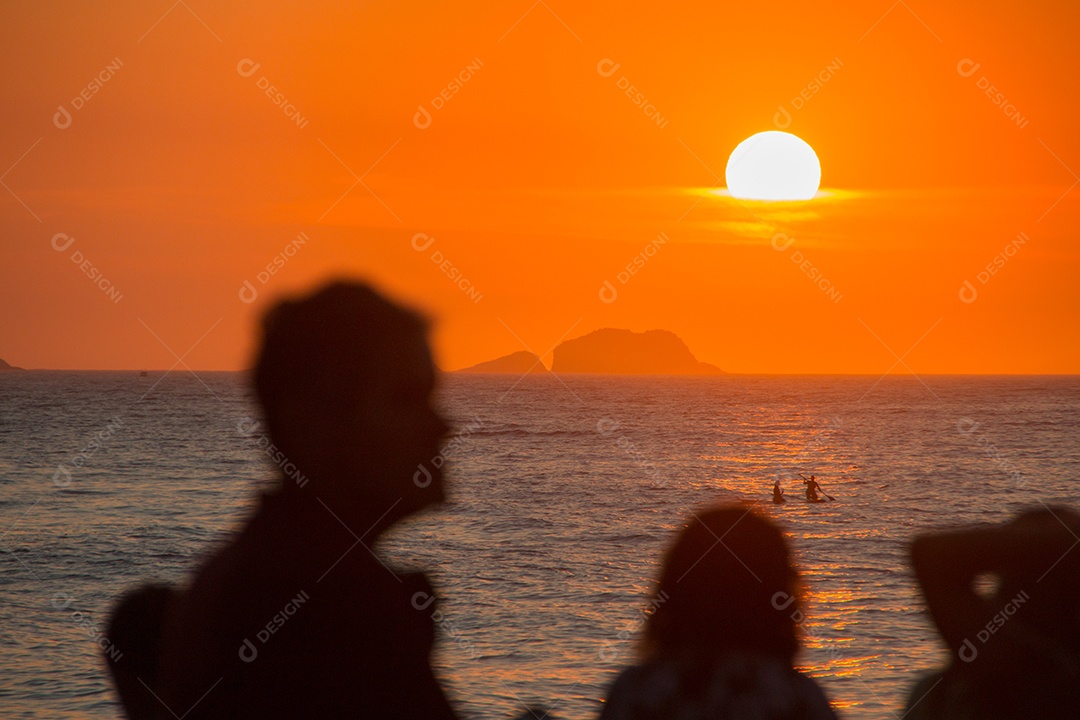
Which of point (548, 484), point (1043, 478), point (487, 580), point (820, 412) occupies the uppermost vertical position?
point (820, 412)

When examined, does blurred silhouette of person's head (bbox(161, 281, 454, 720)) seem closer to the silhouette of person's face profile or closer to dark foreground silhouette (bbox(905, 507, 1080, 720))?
the silhouette of person's face profile

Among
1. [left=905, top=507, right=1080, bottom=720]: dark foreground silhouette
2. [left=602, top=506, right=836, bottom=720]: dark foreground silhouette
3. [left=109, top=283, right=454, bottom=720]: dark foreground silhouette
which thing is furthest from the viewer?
[left=602, top=506, right=836, bottom=720]: dark foreground silhouette

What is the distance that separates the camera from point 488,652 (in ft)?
59.6

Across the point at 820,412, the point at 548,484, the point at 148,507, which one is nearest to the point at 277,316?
the point at 148,507

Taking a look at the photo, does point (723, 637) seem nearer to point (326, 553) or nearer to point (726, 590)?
point (726, 590)

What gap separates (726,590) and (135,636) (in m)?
1.70

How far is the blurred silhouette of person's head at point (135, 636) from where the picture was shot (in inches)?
62.4

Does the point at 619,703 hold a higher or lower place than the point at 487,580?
lower

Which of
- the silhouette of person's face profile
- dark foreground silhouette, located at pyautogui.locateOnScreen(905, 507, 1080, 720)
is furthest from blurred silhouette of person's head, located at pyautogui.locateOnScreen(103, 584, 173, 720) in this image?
dark foreground silhouette, located at pyautogui.locateOnScreen(905, 507, 1080, 720)

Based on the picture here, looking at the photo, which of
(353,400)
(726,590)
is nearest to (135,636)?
(353,400)

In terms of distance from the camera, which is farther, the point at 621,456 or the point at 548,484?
the point at 621,456

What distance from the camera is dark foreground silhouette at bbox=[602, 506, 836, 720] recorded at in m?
2.74

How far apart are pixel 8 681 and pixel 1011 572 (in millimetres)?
17322

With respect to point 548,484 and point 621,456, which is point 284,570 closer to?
point 548,484
